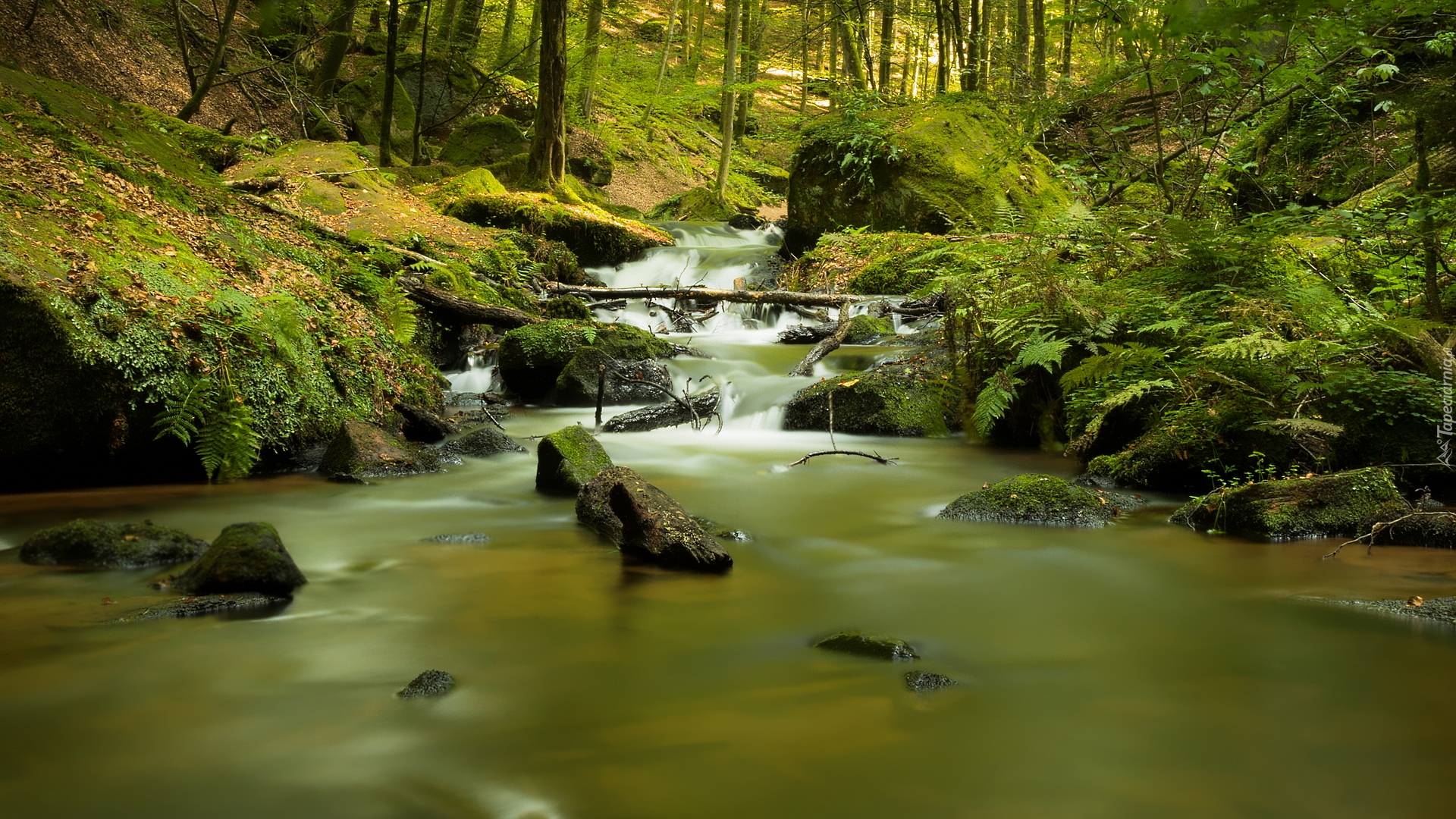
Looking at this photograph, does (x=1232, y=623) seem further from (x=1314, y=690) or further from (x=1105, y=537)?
(x=1105, y=537)

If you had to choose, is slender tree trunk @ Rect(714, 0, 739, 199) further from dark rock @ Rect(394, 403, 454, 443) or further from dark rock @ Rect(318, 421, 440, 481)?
dark rock @ Rect(318, 421, 440, 481)

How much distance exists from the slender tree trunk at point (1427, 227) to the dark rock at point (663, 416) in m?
5.85

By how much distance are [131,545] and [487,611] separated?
185cm

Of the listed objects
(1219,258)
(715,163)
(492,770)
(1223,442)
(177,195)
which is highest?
(715,163)

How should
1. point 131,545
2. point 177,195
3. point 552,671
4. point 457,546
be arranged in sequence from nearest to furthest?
point 552,671
point 131,545
point 457,546
point 177,195

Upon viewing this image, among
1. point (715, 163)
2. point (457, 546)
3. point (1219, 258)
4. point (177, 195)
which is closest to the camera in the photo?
point (457, 546)

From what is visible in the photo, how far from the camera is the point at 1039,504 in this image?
18.0ft

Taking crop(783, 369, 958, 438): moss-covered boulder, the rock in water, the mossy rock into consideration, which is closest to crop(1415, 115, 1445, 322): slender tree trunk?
crop(783, 369, 958, 438): moss-covered boulder

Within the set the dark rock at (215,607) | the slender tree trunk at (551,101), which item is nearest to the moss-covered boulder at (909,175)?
the slender tree trunk at (551,101)

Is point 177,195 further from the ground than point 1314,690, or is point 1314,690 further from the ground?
point 177,195

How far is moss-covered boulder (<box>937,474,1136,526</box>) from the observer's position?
5434mm

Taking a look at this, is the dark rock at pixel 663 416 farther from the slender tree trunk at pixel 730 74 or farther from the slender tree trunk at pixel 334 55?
the slender tree trunk at pixel 334 55

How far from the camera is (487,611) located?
396 cm

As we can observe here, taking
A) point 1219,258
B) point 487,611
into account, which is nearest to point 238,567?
point 487,611
